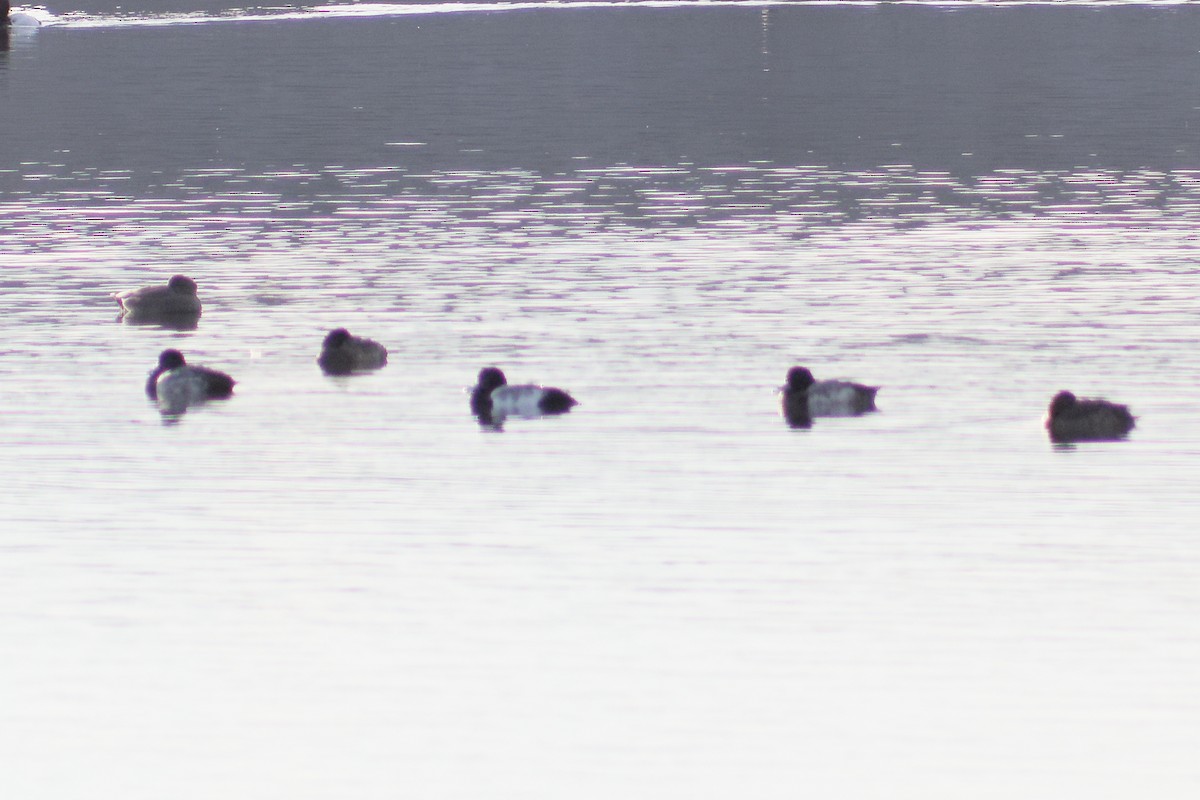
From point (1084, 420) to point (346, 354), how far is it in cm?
899

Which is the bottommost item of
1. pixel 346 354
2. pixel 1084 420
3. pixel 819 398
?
pixel 1084 420

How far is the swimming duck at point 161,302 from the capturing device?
34688 mm

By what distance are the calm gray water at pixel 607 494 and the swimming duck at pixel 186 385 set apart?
0.36 m

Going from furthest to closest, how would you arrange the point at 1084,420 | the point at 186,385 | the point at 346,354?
the point at 346,354 → the point at 186,385 → the point at 1084,420

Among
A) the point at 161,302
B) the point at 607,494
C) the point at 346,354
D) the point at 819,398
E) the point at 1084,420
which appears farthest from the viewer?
the point at 161,302

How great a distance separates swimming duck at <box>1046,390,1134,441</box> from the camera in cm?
2495

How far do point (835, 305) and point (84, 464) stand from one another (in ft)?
45.8

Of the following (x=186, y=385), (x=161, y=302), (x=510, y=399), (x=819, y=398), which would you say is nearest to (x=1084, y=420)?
(x=819, y=398)

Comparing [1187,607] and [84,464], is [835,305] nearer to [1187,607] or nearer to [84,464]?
[84,464]

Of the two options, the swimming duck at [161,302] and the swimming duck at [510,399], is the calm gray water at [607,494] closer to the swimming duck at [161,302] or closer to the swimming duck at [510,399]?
the swimming duck at [510,399]

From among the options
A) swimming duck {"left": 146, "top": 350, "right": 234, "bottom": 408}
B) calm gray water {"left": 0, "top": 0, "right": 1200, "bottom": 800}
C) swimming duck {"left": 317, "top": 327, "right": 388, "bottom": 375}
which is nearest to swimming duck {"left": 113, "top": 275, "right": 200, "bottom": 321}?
calm gray water {"left": 0, "top": 0, "right": 1200, "bottom": 800}

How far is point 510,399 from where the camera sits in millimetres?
26469

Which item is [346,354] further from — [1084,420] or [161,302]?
[1084,420]

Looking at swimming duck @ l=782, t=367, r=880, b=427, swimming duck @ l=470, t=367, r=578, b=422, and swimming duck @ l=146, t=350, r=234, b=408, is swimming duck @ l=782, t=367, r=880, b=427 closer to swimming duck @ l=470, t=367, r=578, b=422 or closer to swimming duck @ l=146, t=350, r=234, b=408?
swimming duck @ l=470, t=367, r=578, b=422
